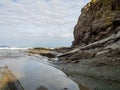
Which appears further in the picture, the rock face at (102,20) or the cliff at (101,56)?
the rock face at (102,20)

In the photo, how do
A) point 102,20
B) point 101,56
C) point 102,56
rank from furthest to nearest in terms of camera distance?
point 102,20
point 101,56
point 102,56

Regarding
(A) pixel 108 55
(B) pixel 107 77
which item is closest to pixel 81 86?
(B) pixel 107 77

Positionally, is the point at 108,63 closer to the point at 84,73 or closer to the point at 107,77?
the point at 107,77

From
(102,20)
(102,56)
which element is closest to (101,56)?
(102,56)

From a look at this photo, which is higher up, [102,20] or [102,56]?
[102,20]

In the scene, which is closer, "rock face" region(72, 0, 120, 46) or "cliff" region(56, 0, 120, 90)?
"cliff" region(56, 0, 120, 90)

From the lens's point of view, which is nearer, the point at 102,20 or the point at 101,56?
the point at 101,56

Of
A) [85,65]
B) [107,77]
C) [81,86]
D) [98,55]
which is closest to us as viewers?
[81,86]

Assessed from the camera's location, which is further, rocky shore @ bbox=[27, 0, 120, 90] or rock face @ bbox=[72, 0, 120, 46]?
rock face @ bbox=[72, 0, 120, 46]

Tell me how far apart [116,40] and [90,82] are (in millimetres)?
5390

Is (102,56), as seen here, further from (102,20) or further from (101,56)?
(102,20)

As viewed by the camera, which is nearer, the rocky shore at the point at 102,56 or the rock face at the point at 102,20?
the rocky shore at the point at 102,56

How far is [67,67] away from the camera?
1091 inches

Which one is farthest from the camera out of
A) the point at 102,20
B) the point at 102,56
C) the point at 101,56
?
the point at 102,20
